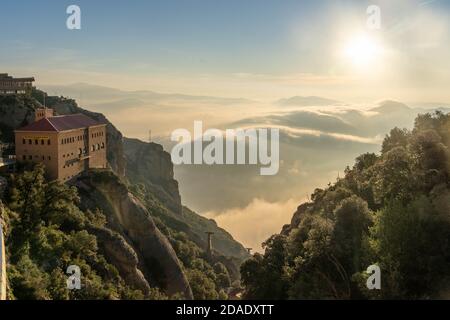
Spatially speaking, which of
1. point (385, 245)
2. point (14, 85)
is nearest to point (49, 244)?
point (385, 245)

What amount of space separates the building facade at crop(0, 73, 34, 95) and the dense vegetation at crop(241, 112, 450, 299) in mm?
74960

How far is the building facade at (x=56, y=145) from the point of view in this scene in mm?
75000

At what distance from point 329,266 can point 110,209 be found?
138 feet

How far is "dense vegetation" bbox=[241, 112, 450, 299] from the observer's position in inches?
1775

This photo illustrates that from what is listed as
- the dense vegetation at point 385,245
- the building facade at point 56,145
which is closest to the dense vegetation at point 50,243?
the building facade at point 56,145

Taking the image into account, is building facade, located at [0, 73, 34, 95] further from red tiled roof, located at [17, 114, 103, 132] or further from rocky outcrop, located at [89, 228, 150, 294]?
rocky outcrop, located at [89, 228, 150, 294]

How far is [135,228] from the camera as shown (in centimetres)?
8231

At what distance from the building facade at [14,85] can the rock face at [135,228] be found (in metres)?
42.7

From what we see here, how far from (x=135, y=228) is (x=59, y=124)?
67.6ft

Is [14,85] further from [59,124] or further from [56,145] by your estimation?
[56,145]
